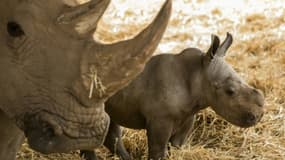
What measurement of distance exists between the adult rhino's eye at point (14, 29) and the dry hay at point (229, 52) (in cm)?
101

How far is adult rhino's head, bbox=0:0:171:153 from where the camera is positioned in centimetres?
286

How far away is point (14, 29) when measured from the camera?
3113mm

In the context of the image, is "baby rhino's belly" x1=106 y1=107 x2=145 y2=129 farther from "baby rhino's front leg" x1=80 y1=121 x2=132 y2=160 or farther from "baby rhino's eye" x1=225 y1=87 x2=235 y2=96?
"baby rhino's eye" x1=225 y1=87 x2=235 y2=96

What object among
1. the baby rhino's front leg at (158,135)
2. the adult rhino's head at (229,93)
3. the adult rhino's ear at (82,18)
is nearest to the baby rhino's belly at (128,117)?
the baby rhino's front leg at (158,135)

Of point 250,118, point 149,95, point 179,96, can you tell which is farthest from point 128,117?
point 250,118

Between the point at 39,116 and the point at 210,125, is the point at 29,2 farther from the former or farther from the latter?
the point at 210,125

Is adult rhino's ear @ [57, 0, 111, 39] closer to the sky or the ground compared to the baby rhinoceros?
closer to the sky

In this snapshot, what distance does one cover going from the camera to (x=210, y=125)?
5.06 metres

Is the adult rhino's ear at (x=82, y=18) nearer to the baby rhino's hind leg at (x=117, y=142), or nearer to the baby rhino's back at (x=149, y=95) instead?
the baby rhino's back at (x=149, y=95)

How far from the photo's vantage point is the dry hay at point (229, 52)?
4.80 m

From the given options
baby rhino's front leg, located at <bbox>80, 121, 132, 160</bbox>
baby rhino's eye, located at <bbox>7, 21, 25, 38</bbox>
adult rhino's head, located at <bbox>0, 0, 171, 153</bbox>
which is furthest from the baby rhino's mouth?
baby rhino's front leg, located at <bbox>80, 121, 132, 160</bbox>

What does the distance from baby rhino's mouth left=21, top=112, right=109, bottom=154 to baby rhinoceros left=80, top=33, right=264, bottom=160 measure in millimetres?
1206

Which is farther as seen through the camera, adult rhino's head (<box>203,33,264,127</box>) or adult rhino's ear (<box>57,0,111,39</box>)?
adult rhino's head (<box>203,33,264,127</box>)

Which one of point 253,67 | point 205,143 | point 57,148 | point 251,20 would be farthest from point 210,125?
point 251,20
